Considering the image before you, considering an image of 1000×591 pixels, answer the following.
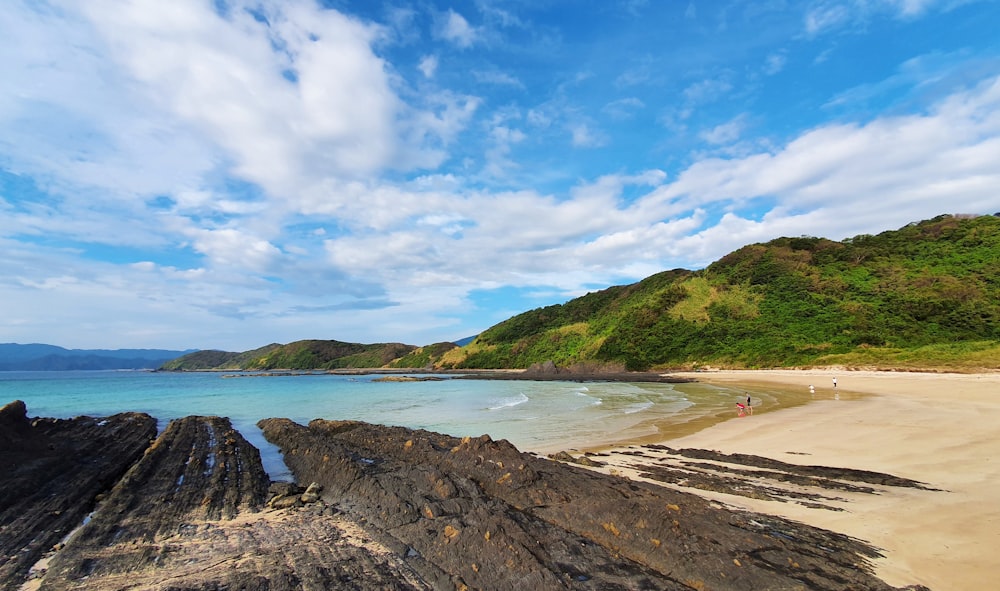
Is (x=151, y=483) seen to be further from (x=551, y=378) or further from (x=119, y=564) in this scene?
(x=551, y=378)

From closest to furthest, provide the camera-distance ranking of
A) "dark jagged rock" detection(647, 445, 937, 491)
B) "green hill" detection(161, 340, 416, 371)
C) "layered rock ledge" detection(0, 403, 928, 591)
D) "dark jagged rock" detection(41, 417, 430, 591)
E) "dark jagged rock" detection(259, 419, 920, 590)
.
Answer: "dark jagged rock" detection(259, 419, 920, 590) → "layered rock ledge" detection(0, 403, 928, 591) → "dark jagged rock" detection(41, 417, 430, 591) → "dark jagged rock" detection(647, 445, 937, 491) → "green hill" detection(161, 340, 416, 371)

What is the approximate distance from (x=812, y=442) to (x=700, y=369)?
50.5 metres

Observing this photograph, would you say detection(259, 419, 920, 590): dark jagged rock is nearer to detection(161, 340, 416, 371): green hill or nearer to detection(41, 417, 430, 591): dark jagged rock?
detection(41, 417, 430, 591): dark jagged rock

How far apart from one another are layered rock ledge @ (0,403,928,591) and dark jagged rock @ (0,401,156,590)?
0.21 ft

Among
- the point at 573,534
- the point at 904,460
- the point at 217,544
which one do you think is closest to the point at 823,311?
the point at 904,460

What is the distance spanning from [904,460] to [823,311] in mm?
58679

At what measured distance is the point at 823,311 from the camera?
5912 centimetres

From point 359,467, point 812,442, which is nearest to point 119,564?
point 359,467

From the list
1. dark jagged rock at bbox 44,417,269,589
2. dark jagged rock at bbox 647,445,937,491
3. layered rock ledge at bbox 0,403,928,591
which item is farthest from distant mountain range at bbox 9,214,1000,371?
dark jagged rock at bbox 44,417,269,589

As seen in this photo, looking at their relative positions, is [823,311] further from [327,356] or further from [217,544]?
[327,356]

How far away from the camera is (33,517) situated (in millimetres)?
9383

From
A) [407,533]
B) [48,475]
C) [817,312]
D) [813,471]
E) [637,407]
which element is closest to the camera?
[407,533]

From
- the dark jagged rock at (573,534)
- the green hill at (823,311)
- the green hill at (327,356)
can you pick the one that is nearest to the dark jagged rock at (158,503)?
the dark jagged rock at (573,534)

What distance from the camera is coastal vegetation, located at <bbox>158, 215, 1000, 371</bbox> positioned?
4541 cm
